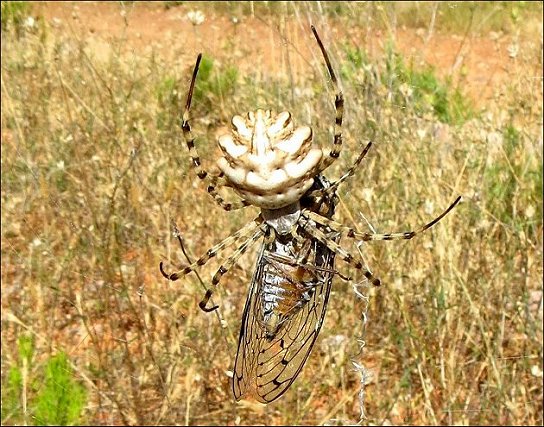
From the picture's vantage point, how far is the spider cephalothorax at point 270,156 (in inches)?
33.2

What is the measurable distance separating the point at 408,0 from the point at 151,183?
6812 mm

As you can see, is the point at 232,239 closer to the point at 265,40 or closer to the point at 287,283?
the point at 287,283

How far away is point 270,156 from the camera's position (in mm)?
860

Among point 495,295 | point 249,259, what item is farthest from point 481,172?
point 249,259

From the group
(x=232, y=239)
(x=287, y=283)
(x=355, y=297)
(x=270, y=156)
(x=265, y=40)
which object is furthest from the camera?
(x=265, y=40)

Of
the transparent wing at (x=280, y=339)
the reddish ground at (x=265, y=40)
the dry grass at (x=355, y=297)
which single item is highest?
the reddish ground at (x=265, y=40)

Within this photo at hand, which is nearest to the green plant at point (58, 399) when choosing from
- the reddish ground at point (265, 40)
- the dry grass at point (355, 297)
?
the dry grass at point (355, 297)

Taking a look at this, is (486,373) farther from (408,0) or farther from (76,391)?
(408,0)

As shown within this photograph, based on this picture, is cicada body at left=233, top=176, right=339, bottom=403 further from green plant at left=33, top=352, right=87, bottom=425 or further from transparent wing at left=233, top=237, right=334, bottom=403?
green plant at left=33, top=352, right=87, bottom=425

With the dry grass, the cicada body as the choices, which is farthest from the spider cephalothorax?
the dry grass

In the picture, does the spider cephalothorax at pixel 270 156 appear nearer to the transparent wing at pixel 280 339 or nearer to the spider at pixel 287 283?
the spider at pixel 287 283

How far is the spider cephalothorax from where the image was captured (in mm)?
844

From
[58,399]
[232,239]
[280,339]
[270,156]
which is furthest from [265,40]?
[270,156]

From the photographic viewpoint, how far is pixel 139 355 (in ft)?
10.7
